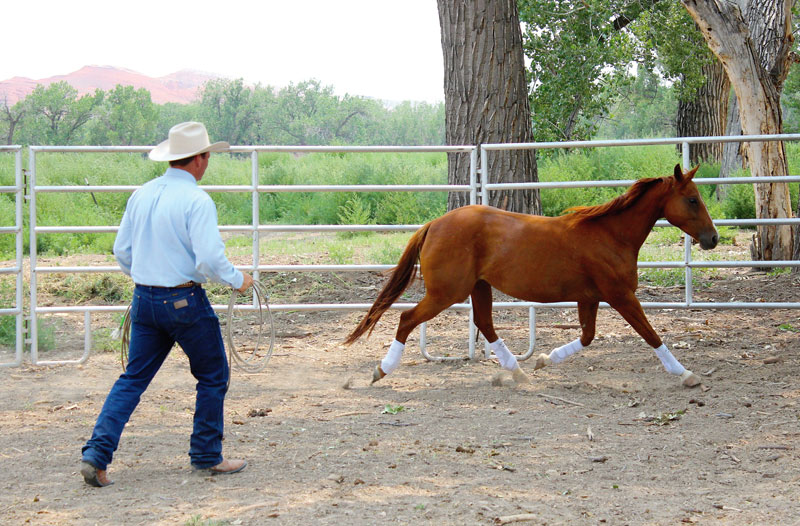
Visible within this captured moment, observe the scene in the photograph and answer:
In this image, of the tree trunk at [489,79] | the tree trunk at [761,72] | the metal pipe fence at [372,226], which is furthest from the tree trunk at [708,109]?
the metal pipe fence at [372,226]

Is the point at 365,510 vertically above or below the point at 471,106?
below

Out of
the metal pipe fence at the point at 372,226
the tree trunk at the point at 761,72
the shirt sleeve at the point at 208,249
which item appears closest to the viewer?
the shirt sleeve at the point at 208,249

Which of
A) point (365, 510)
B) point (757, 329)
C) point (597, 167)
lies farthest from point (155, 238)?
point (597, 167)

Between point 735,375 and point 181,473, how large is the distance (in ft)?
12.5

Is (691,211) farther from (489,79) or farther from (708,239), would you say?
(489,79)

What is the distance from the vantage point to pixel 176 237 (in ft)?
12.5

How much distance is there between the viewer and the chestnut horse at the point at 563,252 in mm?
5414

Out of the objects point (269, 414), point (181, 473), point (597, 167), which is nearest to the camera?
point (181, 473)

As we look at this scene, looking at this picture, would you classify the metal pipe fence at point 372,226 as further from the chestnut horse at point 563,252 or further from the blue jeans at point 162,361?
the blue jeans at point 162,361

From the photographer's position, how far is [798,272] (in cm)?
901

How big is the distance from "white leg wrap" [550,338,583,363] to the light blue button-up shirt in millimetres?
2762

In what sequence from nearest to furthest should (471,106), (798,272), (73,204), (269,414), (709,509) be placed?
(709,509), (269,414), (471,106), (798,272), (73,204)

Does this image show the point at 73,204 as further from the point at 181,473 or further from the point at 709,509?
the point at 709,509

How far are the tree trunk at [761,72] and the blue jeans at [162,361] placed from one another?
22.5ft
